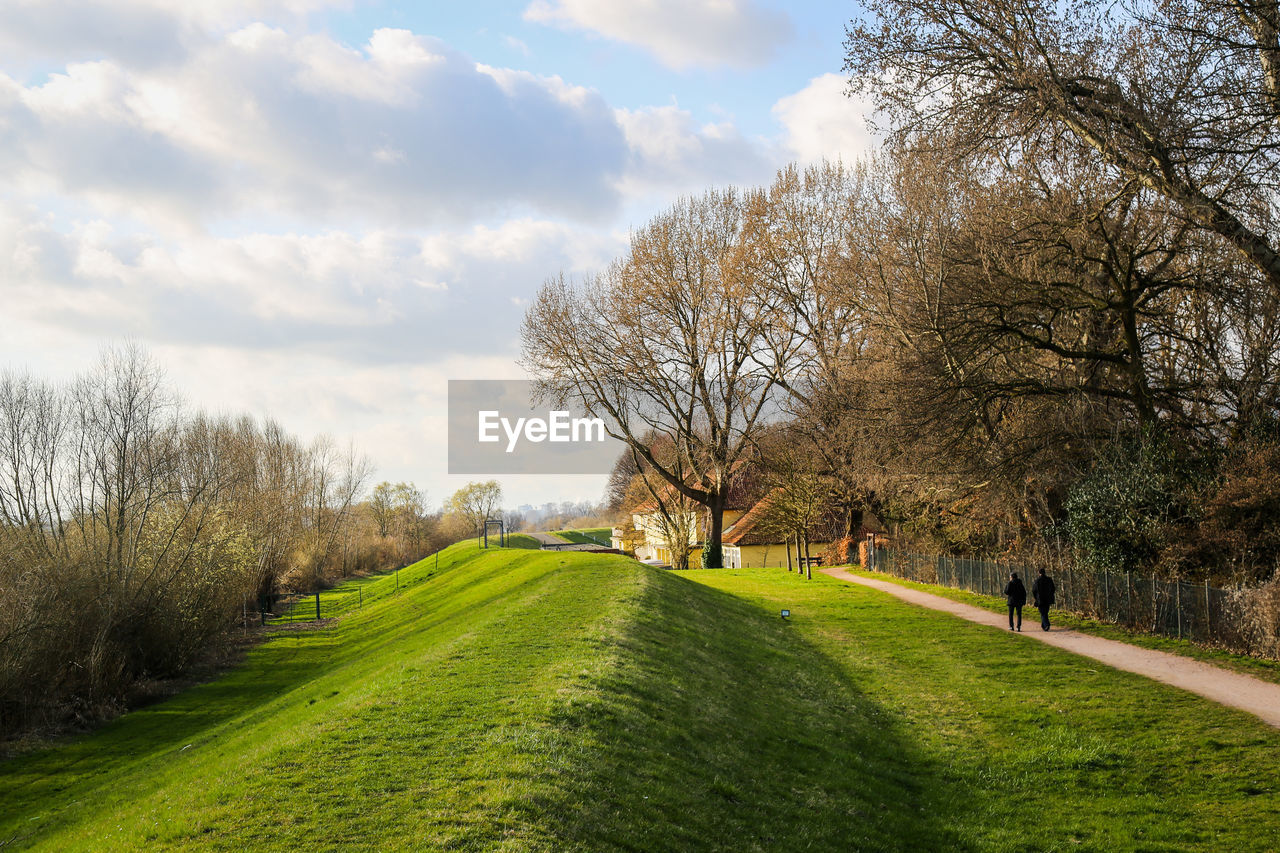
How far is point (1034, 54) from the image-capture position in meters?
15.2

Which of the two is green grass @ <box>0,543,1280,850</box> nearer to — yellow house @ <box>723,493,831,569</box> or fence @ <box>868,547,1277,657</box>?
fence @ <box>868,547,1277,657</box>

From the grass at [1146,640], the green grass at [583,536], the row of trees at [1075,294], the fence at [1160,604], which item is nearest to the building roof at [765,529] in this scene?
the row of trees at [1075,294]

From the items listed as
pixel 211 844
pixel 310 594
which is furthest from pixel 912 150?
pixel 310 594

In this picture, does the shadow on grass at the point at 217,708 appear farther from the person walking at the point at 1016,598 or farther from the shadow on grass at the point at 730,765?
the person walking at the point at 1016,598

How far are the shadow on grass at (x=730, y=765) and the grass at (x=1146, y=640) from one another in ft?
20.8

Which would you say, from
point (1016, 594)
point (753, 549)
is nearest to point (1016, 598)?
point (1016, 594)

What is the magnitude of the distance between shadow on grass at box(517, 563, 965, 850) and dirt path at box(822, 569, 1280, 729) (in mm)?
4824

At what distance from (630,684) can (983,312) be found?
14.1m

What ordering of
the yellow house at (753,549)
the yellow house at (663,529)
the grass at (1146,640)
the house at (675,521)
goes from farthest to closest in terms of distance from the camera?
the yellow house at (753,549)
the yellow house at (663,529)
the house at (675,521)
the grass at (1146,640)

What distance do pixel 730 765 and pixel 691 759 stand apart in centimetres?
53

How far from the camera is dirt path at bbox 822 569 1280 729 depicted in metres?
11.6

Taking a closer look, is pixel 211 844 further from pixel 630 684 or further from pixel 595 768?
pixel 630 684

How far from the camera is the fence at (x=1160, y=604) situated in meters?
14.3

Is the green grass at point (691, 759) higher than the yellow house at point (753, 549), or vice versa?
the green grass at point (691, 759)
